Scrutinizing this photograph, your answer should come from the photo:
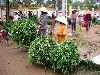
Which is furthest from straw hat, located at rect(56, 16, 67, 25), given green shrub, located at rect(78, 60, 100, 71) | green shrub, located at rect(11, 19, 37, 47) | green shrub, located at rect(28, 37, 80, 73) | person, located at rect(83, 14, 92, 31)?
green shrub, located at rect(78, 60, 100, 71)

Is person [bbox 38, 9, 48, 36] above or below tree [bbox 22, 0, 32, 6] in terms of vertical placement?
below

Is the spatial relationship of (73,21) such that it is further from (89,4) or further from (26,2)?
(26,2)

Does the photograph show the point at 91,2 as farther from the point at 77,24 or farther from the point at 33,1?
the point at 33,1

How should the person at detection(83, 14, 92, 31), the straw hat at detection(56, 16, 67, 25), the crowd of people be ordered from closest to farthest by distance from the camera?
1. the straw hat at detection(56, 16, 67, 25)
2. the crowd of people
3. the person at detection(83, 14, 92, 31)

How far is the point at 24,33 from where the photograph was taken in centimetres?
1320

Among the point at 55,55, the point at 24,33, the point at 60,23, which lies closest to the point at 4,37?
the point at 24,33

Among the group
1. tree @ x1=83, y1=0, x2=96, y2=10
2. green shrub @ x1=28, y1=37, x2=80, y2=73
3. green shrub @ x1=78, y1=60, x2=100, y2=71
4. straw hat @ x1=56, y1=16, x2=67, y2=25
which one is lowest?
green shrub @ x1=78, y1=60, x2=100, y2=71

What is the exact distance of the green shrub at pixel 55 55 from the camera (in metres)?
11.0

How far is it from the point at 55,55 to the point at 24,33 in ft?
7.85

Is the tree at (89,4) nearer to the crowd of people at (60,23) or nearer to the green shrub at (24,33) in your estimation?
the crowd of people at (60,23)

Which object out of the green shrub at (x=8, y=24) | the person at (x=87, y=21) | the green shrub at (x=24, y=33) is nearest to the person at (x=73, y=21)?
the person at (x=87, y=21)

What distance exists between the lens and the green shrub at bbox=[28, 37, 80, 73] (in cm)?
1098

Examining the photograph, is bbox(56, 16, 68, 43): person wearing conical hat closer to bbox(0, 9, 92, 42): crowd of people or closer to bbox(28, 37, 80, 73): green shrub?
bbox(0, 9, 92, 42): crowd of people

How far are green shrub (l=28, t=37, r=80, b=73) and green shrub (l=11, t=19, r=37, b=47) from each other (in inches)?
53.7
